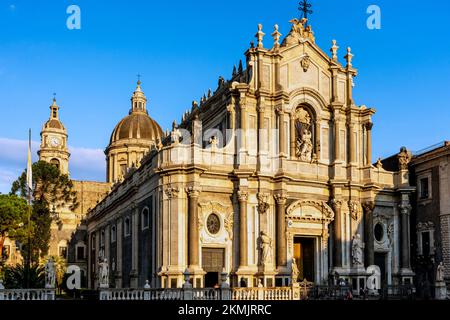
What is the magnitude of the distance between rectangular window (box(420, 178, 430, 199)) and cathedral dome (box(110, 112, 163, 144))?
145 ft

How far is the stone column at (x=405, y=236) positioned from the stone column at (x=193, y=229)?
1586cm

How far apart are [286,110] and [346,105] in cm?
536

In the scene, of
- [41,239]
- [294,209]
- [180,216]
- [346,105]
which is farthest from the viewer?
[41,239]

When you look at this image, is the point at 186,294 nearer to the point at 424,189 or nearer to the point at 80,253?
the point at 424,189

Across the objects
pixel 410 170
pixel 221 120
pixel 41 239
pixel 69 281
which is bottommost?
pixel 69 281

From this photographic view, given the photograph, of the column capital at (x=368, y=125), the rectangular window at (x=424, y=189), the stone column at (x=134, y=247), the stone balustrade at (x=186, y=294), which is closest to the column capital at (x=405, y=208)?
the rectangular window at (x=424, y=189)

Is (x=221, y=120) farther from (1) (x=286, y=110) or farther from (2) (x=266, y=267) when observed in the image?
(2) (x=266, y=267)

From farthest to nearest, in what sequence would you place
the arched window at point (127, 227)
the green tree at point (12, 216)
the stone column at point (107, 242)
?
the stone column at point (107, 242) < the green tree at point (12, 216) < the arched window at point (127, 227)

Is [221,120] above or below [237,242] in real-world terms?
above

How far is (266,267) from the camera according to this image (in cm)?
3872

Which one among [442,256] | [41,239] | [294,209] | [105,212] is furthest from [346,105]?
[41,239]

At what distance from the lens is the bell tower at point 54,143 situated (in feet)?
265

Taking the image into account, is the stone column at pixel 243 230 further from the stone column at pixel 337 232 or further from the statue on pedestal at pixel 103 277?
the statue on pedestal at pixel 103 277
